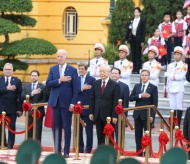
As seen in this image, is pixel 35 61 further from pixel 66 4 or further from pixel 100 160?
pixel 100 160

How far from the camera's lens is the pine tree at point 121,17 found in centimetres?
2833

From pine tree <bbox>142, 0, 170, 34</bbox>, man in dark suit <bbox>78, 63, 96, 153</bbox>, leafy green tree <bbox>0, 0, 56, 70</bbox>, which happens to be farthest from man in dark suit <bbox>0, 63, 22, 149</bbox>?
pine tree <bbox>142, 0, 170, 34</bbox>

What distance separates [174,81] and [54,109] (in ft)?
18.1

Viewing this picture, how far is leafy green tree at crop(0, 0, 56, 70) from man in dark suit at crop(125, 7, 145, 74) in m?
2.80

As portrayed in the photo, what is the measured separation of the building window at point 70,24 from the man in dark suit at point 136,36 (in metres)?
4.53

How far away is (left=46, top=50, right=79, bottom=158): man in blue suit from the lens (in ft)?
57.3

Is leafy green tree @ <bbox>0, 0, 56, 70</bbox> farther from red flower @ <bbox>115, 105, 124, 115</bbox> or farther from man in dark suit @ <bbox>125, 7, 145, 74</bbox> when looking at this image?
red flower @ <bbox>115, 105, 124, 115</bbox>

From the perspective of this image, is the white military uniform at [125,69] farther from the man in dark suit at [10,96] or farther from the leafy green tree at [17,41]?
the leafy green tree at [17,41]

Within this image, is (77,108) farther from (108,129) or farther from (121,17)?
(121,17)

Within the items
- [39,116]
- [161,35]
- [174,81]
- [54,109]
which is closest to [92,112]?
[54,109]

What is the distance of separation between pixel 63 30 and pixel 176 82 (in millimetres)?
8834

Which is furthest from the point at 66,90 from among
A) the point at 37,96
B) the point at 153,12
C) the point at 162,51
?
the point at 153,12

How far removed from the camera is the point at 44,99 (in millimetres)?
19609

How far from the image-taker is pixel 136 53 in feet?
86.9
